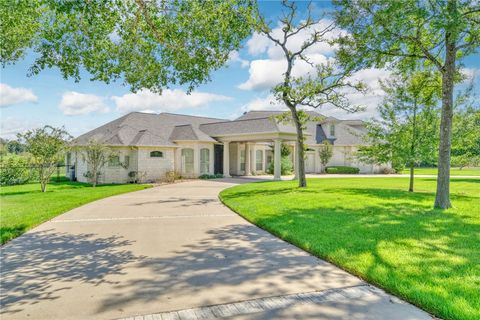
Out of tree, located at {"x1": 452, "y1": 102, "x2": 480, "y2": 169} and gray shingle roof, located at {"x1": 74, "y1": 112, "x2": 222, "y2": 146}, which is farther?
gray shingle roof, located at {"x1": 74, "y1": 112, "x2": 222, "y2": 146}

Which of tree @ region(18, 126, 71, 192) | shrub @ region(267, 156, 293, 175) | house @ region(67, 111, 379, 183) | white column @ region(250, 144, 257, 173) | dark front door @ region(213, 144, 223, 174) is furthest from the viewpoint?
white column @ region(250, 144, 257, 173)

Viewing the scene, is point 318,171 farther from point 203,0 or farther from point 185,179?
point 203,0

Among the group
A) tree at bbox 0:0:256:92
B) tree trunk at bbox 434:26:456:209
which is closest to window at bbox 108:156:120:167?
tree at bbox 0:0:256:92

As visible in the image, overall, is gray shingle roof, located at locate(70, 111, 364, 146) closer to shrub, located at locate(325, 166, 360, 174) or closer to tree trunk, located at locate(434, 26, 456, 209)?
shrub, located at locate(325, 166, 360, 174)

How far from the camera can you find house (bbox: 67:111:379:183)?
22812mm

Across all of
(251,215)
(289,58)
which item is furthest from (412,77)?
(251,215)

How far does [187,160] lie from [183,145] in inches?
48.2

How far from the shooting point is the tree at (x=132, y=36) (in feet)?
24.9

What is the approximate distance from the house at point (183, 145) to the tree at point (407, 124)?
1.85m

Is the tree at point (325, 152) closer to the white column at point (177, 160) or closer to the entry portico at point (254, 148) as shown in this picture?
the entry portico at point (254, 148)

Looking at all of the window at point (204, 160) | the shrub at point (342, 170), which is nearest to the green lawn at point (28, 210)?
the window at point (204, 160)

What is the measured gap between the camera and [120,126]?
25.7 metres

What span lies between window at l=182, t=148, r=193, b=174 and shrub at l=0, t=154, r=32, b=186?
34.0 ft

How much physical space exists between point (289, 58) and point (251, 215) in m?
10.7
